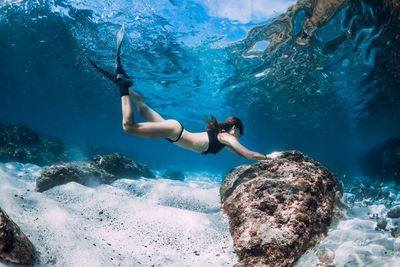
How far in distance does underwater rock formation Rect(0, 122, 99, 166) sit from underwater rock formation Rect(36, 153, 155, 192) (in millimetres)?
5476

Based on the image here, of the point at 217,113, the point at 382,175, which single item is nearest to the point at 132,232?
the point at 382,175

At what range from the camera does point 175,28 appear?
1163 centimetres

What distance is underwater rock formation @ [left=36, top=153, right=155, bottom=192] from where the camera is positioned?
225 inches

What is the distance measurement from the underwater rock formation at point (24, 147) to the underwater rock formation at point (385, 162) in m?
24.9

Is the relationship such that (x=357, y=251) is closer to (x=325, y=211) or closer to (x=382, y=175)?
(x=325, y=211)

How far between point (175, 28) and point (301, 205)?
11900 millimetres

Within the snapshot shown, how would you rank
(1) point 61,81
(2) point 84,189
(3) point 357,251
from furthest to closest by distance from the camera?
(1) point 61,81, (2) point 84,189, (3) point 357,251

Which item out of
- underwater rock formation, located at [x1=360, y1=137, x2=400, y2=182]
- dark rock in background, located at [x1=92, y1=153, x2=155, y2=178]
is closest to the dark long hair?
dark rock in background, located at [x1=92, y1=153, x2=155, y2=178]

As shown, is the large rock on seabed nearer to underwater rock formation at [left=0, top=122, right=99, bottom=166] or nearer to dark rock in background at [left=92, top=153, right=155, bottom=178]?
dark rock in background at [left=92, top=153, right=155, bottom=178]

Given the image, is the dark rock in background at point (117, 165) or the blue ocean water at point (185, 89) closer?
the blue ocean water at point (185, 89)

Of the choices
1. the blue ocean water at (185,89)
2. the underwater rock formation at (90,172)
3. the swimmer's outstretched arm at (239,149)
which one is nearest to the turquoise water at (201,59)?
the blue ocean water at (185,89)

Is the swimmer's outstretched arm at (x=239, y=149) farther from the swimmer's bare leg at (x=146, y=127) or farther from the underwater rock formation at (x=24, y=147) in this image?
the underwater rock formation at (x=24, y=147)

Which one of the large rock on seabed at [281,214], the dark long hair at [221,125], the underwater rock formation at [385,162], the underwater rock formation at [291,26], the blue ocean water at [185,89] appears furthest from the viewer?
the underwater rock formation at [385,162]

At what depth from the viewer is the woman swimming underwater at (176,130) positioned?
147 inches
